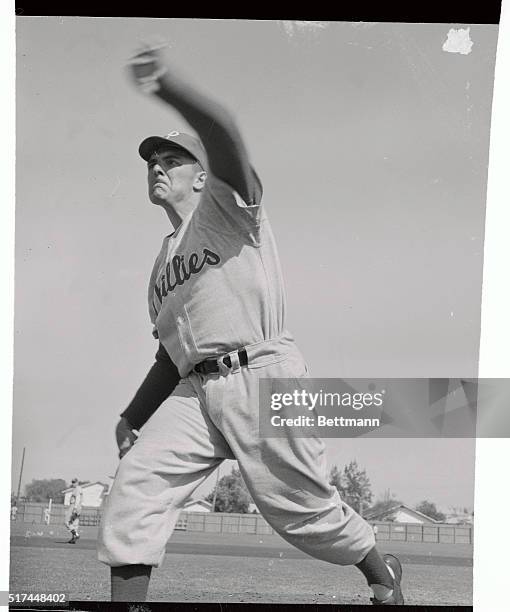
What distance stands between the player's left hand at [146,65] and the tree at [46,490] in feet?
5.12

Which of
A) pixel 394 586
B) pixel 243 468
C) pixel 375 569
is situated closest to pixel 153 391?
pixel 243 468

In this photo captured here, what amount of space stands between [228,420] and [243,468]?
201 mm

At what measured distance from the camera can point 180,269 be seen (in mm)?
3646

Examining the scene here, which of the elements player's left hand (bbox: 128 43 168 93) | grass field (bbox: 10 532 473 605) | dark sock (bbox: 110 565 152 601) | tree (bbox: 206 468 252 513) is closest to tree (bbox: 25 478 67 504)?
grass field (bbox: 10 532 473 605)

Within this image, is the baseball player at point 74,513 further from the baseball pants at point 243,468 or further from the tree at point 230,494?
the tree at point 230,494

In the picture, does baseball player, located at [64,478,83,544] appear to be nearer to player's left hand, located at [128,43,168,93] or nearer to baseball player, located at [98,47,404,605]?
baseball player, located at [98,47,404,605]

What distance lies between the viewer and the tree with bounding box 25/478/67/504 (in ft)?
11.8

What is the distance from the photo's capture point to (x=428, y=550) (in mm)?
3641

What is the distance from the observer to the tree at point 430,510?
3.65 meters

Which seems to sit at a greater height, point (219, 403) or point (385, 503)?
point (219, 403)

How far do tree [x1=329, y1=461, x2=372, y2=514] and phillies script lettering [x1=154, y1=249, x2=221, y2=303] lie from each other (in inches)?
37.4

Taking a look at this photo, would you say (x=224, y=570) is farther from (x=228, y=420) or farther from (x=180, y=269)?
(x=180, y=269)

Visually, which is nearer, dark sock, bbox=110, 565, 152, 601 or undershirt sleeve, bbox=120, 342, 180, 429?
dark sock, bbox=110, 565, 152, 601

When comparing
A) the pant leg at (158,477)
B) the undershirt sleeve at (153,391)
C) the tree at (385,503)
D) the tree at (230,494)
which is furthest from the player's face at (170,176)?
the tree at (385,503)
